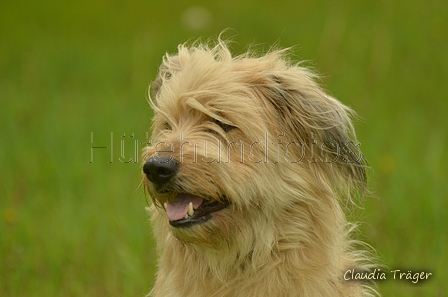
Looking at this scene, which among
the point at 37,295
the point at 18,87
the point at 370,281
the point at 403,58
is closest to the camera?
the point at 370,281

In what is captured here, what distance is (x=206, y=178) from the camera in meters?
3.21

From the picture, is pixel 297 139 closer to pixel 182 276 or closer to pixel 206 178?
pixel 206 178

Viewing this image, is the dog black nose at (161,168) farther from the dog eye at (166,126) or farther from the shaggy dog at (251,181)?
the dog eye at (166,126)

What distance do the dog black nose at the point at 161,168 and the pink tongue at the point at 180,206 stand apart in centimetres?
20

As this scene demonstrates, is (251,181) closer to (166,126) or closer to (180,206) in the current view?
(180,206)

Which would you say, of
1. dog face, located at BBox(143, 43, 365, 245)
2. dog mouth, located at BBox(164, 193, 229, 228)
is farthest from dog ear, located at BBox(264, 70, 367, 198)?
dog mouth, located at BBox(164, 193, 229, 228)

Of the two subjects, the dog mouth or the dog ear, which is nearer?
the dog mouth

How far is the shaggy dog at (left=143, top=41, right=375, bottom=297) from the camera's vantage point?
3.28 meters

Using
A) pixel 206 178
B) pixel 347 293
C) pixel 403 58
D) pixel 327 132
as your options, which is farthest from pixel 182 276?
pixel 403 58

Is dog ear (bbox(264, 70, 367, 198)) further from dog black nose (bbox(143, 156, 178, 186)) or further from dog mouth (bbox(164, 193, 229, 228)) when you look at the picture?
dog black nose (bbox(143, 156, 178, 186))

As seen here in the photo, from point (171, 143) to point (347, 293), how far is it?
4.82 ft

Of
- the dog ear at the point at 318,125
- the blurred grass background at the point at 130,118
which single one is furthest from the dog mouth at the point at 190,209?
the dog ear at the point at 318,125

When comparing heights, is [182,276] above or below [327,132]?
below

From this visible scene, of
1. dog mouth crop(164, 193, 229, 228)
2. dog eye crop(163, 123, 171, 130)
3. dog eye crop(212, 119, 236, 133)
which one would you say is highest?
dog eye crop(212, 119, 236, 133)
